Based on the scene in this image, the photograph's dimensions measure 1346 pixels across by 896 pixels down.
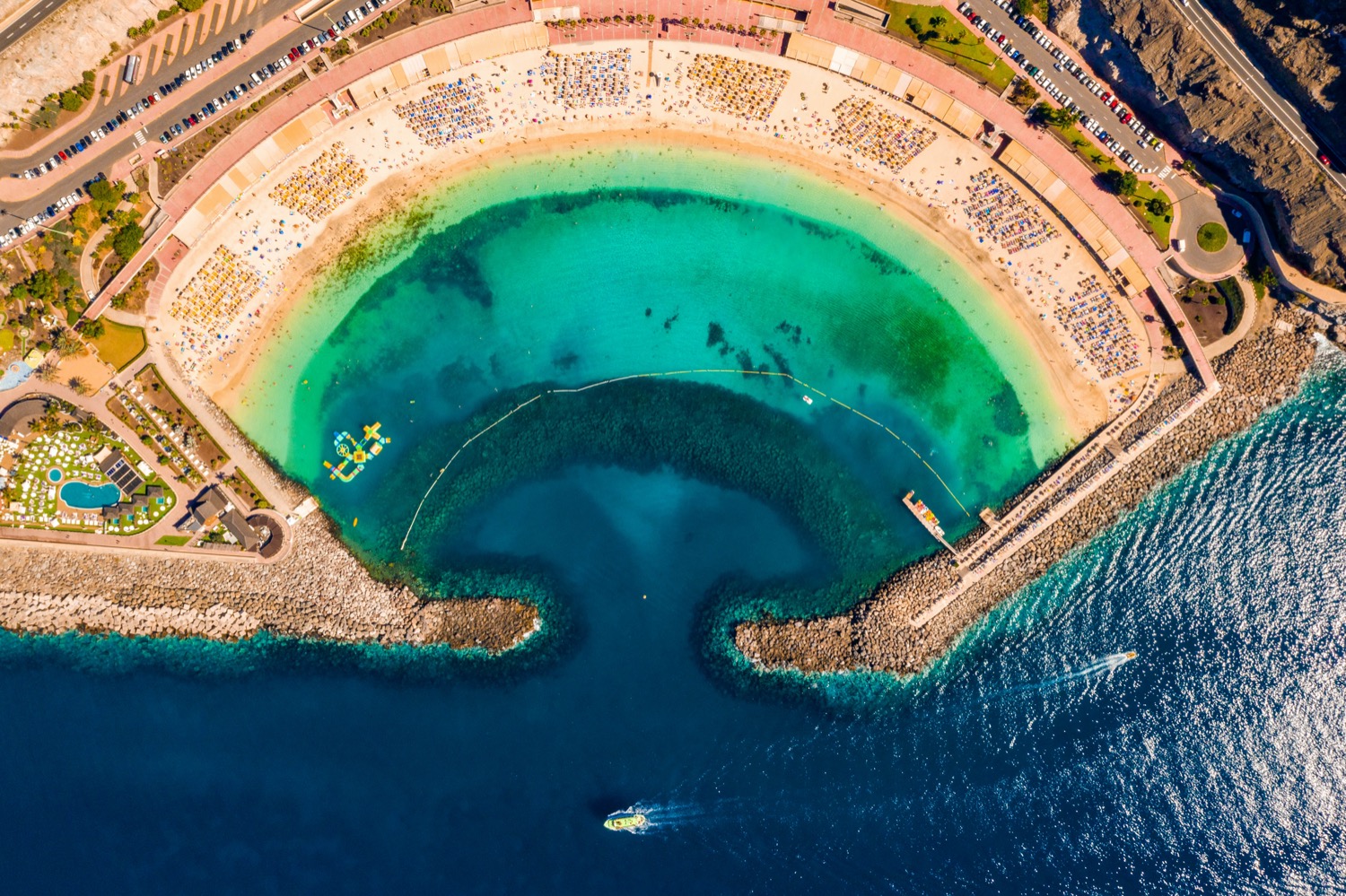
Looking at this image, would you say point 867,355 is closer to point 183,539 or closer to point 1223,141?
point 1223,141

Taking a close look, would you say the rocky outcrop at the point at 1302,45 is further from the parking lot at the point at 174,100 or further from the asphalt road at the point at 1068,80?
the parking lot at the point at 174,100

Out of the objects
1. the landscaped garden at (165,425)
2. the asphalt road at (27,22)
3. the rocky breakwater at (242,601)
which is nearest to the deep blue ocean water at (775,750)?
the rocky breakwater at (242,601)

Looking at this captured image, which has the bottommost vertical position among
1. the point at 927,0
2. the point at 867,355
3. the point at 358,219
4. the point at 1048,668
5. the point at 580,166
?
the point at 1048,668

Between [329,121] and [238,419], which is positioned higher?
[329,121]

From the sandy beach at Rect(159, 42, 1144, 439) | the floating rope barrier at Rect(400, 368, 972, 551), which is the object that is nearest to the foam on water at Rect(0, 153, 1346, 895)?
the floating rope barrier at Rect(400, 368, 972, 551)

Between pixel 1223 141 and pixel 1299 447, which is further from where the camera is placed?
pixel 1299 447

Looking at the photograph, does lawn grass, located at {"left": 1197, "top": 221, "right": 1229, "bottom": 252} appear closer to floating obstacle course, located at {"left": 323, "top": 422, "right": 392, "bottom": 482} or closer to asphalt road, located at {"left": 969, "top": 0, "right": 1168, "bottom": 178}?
asphalt road, located at {"left": 969, "top": 0, "right": 1168, "bottom": 178}

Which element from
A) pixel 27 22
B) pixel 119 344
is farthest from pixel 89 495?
pixel 27 22

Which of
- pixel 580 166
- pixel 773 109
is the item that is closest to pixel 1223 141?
pixel 773 109
